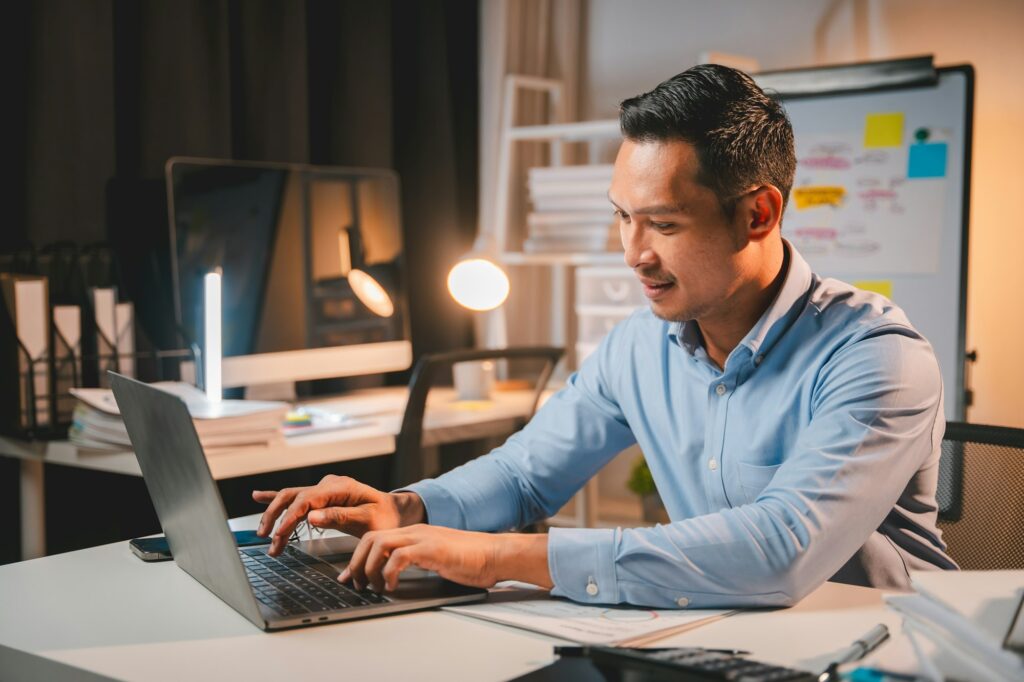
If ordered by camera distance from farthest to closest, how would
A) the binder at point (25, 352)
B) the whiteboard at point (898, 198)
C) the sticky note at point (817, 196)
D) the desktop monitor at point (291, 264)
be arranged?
1. the sticky note at point (817, 196)
2. the whiteboard at point (898, 198)
3. the desktop monitor at point (291, 264)
4. the binder at point (25, 352)

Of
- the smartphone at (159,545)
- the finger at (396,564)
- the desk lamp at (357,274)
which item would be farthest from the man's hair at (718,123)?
the desk lamp at (357,274)

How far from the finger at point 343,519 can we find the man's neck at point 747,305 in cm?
50

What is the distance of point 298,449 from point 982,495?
1240 millimetres

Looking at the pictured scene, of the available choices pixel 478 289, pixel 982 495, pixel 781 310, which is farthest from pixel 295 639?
pixel 478 289

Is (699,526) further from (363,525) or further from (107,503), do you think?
(107,503)

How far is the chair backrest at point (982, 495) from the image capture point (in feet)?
4.66

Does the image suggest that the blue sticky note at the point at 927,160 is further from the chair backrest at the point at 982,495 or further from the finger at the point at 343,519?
the finger at the point at 343,519

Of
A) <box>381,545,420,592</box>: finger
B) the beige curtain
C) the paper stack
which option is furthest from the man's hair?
the beige curtain

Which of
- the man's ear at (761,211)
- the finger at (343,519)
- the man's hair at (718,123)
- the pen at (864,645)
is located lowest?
the pen at (864,645)

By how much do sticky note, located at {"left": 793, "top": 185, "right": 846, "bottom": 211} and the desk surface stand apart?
2.89 feet

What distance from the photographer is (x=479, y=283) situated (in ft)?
9.25

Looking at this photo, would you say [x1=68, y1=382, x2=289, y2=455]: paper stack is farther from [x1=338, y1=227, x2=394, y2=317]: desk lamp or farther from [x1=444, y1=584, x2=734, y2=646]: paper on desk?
[x1=444, y1=584, x2=734, y2=646]: paper on desk

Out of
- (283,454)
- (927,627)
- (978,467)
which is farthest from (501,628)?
(283,454)

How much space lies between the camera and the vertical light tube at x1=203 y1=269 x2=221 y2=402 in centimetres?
207
